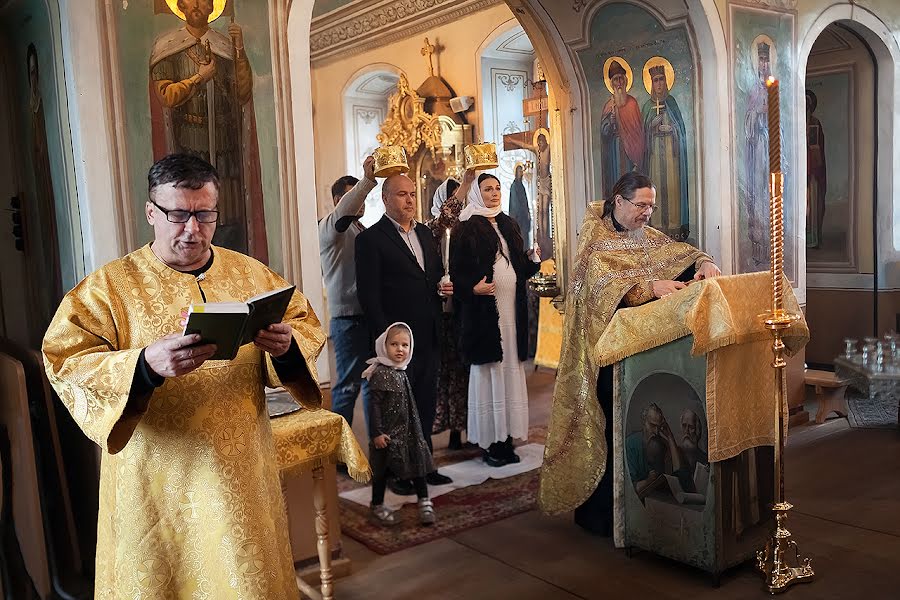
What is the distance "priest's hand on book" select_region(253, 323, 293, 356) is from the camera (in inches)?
85.4

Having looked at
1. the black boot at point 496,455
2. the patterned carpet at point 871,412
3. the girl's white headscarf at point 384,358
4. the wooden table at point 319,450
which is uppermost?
the girl's white headscarf at point 384,358

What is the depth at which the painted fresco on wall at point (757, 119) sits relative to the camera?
6.30m

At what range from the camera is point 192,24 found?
142 inches

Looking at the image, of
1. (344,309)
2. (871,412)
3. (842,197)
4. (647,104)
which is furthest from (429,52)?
(871,412)

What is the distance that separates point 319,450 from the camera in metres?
3.30

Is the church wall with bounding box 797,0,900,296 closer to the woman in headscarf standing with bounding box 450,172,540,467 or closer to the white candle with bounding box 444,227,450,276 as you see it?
the woman in headscarf standing with bounding box 450,172,540,467

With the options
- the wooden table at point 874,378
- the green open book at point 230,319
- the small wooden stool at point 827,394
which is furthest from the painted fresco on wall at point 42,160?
the small wooden stool at point 827,394

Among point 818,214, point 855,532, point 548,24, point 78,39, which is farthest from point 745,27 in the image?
point 78,39

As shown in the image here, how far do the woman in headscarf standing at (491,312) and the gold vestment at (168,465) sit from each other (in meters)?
3.44

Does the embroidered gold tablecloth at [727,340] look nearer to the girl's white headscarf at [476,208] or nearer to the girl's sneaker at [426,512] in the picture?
the girl's sneaker at [426,512]

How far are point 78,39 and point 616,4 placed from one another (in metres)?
3.99

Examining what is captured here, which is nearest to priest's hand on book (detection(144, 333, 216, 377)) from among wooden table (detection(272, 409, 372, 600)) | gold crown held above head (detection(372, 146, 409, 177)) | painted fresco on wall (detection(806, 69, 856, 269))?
wooden table (detection(272, 409, 372, 600))

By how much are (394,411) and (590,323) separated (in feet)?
3.74

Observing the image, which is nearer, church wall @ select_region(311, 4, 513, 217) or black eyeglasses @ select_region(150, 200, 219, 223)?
black eyeglasses @ select_region(150, 200, 219, 223)
